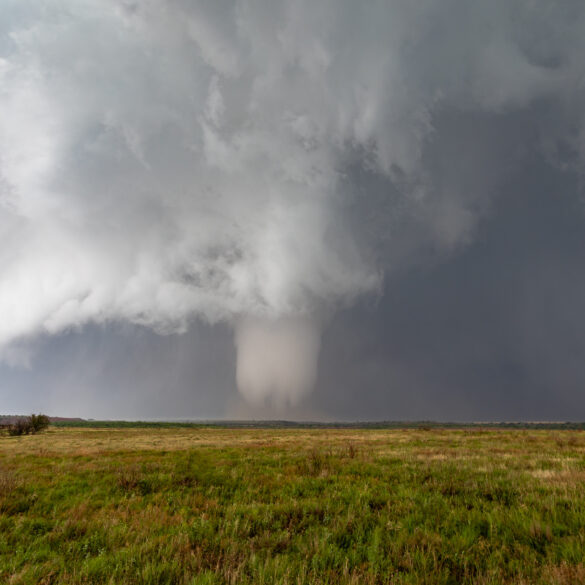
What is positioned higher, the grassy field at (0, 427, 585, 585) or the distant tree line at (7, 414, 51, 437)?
the grassy field at (0, 427, 585, 585)

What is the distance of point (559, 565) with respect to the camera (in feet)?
13.4

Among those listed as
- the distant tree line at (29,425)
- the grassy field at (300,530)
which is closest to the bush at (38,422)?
the distant tree line at (29,425)

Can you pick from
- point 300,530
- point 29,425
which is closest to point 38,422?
point 29,425

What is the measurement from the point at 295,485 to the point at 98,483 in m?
6.51

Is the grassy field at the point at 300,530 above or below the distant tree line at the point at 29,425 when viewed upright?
above

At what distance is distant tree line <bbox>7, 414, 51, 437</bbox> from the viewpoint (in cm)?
6172

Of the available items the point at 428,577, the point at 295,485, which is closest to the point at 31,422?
the point at 295,485

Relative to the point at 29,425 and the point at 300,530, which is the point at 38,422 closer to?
the point at 29,425

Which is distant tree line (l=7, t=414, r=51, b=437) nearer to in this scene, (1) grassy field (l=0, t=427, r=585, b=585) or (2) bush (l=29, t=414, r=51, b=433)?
(2) bush (l=29, t=414, r=51, b=433)

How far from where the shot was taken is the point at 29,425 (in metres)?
64.3

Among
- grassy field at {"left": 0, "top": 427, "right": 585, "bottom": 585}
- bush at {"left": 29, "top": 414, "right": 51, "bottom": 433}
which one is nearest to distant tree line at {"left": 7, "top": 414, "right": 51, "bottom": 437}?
bush at {"left": 29, "top": 414, "right": 51, "bottom": 433}

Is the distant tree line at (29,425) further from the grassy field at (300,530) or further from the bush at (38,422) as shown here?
the grassy field at (300,530)

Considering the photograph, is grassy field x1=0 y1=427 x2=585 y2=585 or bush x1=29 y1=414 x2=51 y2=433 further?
bush x1=29 y1=414 x2=51 y2=433

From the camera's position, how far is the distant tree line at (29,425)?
61719mm
